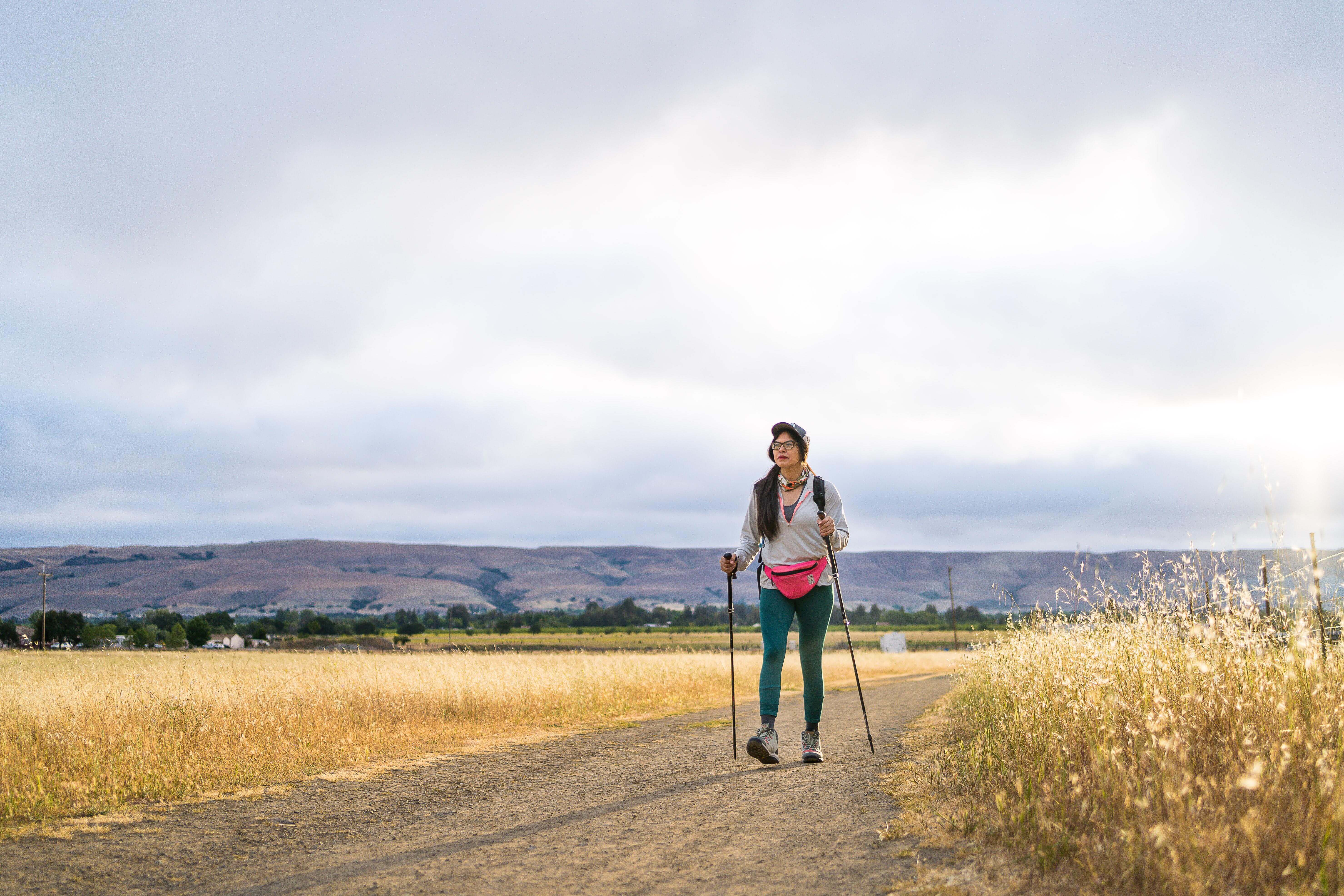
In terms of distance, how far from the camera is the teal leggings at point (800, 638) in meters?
6.53

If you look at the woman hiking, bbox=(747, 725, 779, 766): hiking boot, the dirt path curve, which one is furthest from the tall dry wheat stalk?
bbox=(747, 725, 779, 766): hiking boot

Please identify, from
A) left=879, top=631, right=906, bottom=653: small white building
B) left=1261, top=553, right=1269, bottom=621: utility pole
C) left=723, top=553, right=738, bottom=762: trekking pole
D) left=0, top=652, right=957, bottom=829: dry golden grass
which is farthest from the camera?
left=879, top=631, right=906, bottom=653: small white building

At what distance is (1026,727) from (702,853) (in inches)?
81.6

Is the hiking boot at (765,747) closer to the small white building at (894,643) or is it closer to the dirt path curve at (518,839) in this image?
the dirt path curve at (518,839)

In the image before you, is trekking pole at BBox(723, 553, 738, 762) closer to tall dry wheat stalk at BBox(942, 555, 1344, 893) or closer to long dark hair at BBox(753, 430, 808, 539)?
long dark hair at BBox(753, 430, 808, 539)

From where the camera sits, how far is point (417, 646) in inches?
2827

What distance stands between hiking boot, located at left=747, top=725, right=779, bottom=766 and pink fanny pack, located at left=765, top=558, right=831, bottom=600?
1059 mm

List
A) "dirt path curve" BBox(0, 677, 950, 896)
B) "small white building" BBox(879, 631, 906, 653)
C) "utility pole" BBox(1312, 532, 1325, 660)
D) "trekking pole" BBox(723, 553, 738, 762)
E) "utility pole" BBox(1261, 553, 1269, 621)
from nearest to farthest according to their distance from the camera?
"dirt path curve" BBox(0, 677, 950, 896) → "utility pole" BBox(1312, 532, 1325, 660) → "utility pole" BBox(1261, 553, 1269, 621) → "trekking pole" BBox(723, 553, 738, 762) → "small white building" BBox(879, 631, 906, 653)

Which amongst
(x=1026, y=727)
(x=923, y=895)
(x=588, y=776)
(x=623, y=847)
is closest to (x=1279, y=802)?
(x=923, y=895)

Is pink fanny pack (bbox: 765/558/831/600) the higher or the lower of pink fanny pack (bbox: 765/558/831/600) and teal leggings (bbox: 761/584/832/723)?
the higher

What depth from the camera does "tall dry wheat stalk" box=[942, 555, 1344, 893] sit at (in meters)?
2.85

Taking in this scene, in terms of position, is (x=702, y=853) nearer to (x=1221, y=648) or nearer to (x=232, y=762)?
(x=1221, y=648)

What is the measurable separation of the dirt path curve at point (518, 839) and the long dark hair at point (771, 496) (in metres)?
1.84

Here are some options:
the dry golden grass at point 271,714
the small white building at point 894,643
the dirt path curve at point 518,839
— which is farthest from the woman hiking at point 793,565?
the small white building at point 894,643
